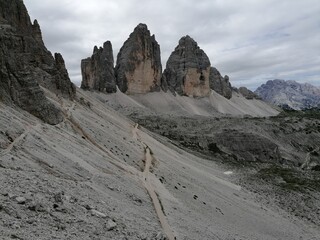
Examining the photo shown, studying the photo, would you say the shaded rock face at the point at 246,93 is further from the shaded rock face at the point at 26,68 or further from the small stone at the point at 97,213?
the small stone at the point at 97,213

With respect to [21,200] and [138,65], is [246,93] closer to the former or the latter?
[138,65]

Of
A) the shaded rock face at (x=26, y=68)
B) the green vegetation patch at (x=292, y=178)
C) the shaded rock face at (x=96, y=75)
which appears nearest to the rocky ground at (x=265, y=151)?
the green vegetation patch at (x=292, y=178)

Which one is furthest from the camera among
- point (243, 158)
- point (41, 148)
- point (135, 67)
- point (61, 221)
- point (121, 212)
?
point (135, 67)

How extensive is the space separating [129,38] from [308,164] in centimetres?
7739

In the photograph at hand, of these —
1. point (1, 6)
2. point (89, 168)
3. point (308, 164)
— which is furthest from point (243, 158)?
point (89, 168)

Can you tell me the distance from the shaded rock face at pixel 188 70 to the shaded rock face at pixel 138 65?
31.4 ft

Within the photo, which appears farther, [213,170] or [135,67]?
[135,67]

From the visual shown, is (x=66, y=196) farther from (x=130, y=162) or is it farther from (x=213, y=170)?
(x=213, y=170)

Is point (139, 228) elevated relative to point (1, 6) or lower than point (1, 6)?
lower

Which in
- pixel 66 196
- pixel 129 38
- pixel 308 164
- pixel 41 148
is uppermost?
pixel 129 38

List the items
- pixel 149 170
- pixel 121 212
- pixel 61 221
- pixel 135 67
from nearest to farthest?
pixel 61 221 → pixel 121 212 → pixel 149 170 → pixel 135 67

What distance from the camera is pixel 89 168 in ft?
82.6

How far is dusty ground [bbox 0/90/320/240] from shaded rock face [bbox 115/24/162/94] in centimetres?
8892

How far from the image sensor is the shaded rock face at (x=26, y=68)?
111ft
